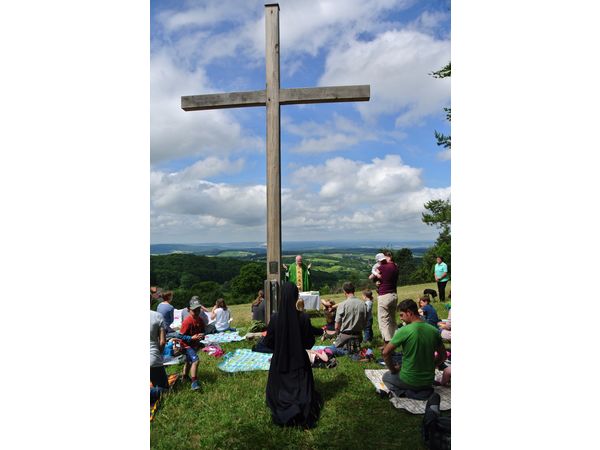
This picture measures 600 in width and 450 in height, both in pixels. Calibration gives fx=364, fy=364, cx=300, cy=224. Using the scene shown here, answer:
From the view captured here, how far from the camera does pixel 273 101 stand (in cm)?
515

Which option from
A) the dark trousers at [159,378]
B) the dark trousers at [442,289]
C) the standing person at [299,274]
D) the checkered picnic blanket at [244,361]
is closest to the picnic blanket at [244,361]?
the checkered picnic blanket at [244,361]

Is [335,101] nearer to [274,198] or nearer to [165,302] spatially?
[274,198]

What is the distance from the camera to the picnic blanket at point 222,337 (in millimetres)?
7533

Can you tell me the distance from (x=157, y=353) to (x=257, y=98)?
3.66m

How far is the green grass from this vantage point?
3439 millimetres

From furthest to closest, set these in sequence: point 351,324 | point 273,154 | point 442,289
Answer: point 442,289 < point 351,324 < point 273,154

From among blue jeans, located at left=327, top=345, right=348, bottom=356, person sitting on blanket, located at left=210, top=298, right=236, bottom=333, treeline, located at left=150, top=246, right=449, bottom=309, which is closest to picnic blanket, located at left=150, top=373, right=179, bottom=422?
blue jeans, located at left=327, top=345, right=348, bottom=356

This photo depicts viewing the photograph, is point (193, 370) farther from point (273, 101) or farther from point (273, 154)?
point (273, 101)

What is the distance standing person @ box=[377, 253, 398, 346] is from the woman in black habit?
262cm

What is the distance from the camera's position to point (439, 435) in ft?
10.5

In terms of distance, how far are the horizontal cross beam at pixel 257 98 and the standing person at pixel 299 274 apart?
5.71 m

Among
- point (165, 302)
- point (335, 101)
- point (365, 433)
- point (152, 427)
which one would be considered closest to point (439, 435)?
point (365, 433)

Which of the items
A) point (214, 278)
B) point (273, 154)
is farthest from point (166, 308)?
point (214, 278)

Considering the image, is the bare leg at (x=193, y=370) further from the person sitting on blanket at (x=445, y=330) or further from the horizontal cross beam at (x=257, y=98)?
the person sitting on blanket at (x=445, y=330)
